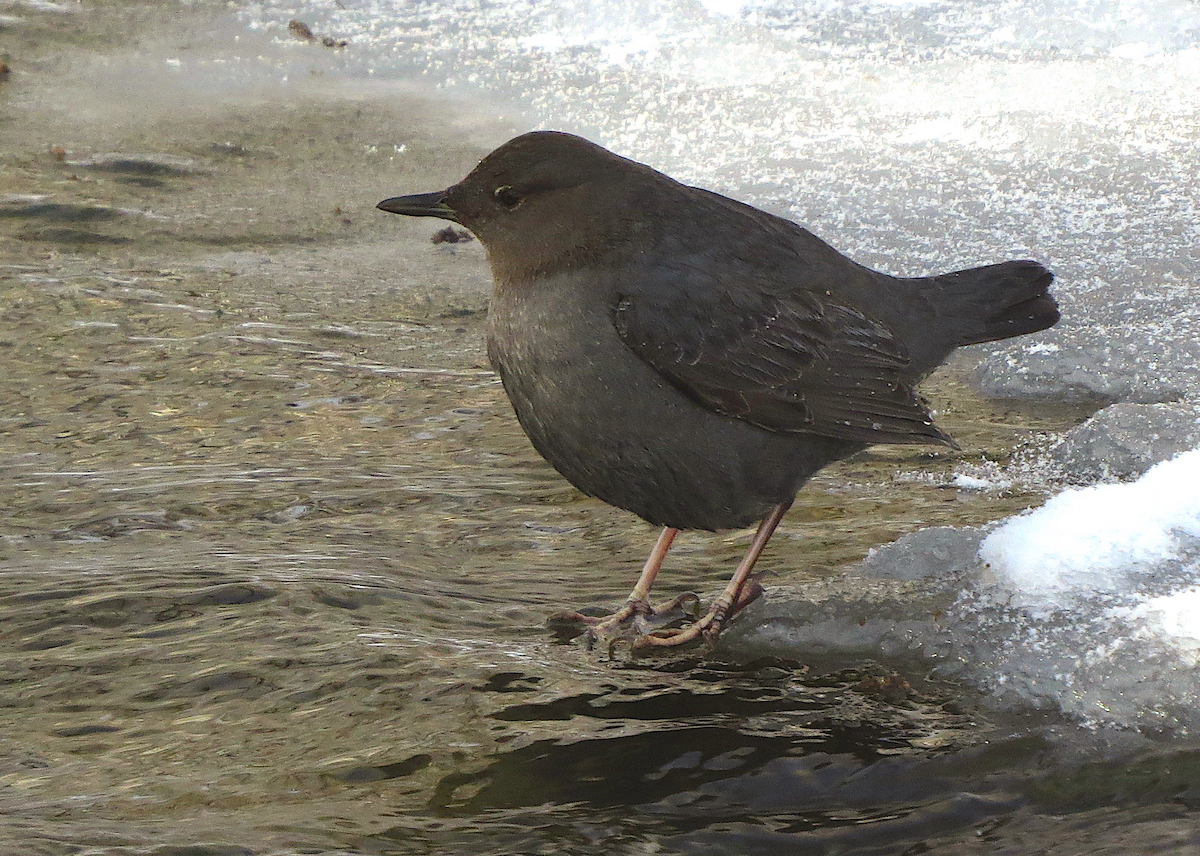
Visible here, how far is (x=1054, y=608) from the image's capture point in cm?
282

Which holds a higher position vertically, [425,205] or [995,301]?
[425,205]

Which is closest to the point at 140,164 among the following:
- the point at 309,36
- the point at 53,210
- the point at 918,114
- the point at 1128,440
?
the point at 53,210

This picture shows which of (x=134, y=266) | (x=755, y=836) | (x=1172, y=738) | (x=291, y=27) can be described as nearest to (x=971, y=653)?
(x=1172, y=738)

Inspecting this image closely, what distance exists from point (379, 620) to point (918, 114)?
4123 millimetres

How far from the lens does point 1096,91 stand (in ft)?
20.4

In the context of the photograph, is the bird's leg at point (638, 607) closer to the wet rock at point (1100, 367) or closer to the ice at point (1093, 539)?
the ice at point (1093, 539)

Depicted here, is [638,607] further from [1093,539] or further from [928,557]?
[1093,539]

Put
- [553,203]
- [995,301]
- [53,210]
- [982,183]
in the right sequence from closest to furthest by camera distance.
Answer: [553,203] < [995,301] < [982,183] < [53,210]

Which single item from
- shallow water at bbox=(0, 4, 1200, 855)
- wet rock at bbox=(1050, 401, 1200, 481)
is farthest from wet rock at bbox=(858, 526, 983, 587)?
wet rock at bbox=(1050, 401, 1200, 481)

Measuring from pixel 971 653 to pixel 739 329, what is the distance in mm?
925

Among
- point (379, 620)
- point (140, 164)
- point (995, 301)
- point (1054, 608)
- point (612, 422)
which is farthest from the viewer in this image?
point (140, 164)

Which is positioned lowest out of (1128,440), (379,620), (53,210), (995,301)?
(379,620)

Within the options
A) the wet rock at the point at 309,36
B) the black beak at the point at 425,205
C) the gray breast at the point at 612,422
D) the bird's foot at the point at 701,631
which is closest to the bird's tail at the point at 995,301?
the gray breast at the point at 612,422

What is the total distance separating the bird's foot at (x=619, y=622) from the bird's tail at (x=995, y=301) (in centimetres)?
106
